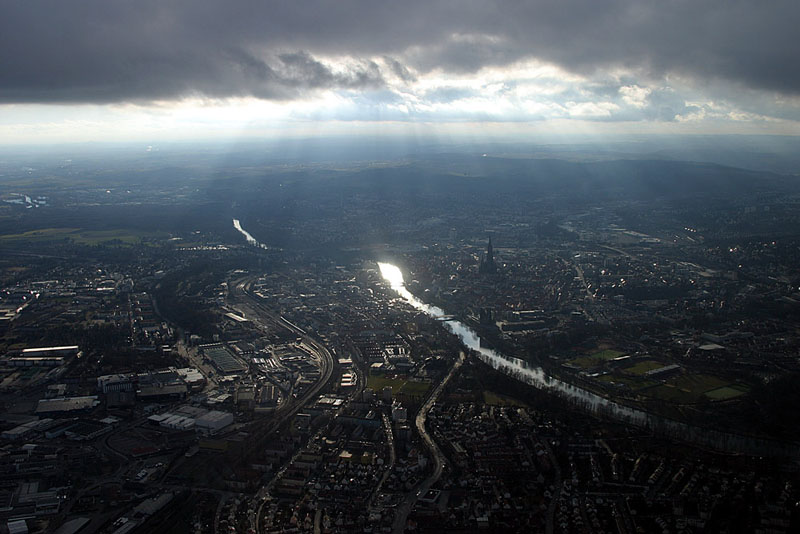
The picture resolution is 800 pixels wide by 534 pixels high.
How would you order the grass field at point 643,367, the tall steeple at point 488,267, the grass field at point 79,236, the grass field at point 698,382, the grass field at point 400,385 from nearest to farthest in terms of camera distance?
the grass field at point 400,385
the grass field at point 698,382
the grass field at point 643,367
the tall steeple at point 488,267
the grass field at point 79,236

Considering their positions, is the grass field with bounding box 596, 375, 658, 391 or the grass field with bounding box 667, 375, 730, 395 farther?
the grass field with bounding box 596, 375, 658, 391

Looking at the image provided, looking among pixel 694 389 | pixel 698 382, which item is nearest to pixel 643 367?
pixel 698 382

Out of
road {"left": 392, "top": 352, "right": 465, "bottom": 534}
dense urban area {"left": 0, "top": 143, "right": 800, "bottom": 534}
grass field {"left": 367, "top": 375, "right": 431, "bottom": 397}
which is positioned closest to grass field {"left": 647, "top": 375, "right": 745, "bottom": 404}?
dense urban area {"left": 0, "top": 143, "right": 800, "bottom": 534}

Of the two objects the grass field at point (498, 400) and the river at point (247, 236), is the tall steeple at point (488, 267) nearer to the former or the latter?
the river at point (247, 236)

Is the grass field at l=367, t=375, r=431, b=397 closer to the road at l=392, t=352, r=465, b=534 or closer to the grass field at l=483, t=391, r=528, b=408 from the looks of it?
the road at l=392, t=352, r=465, b=534

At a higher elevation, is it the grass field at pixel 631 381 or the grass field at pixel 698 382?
the grass field at pixel 698 382

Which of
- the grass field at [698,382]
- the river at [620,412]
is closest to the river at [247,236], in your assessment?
the river at [620,412]

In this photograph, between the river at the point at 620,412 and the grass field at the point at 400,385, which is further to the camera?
the grass field at the point at 400,385
